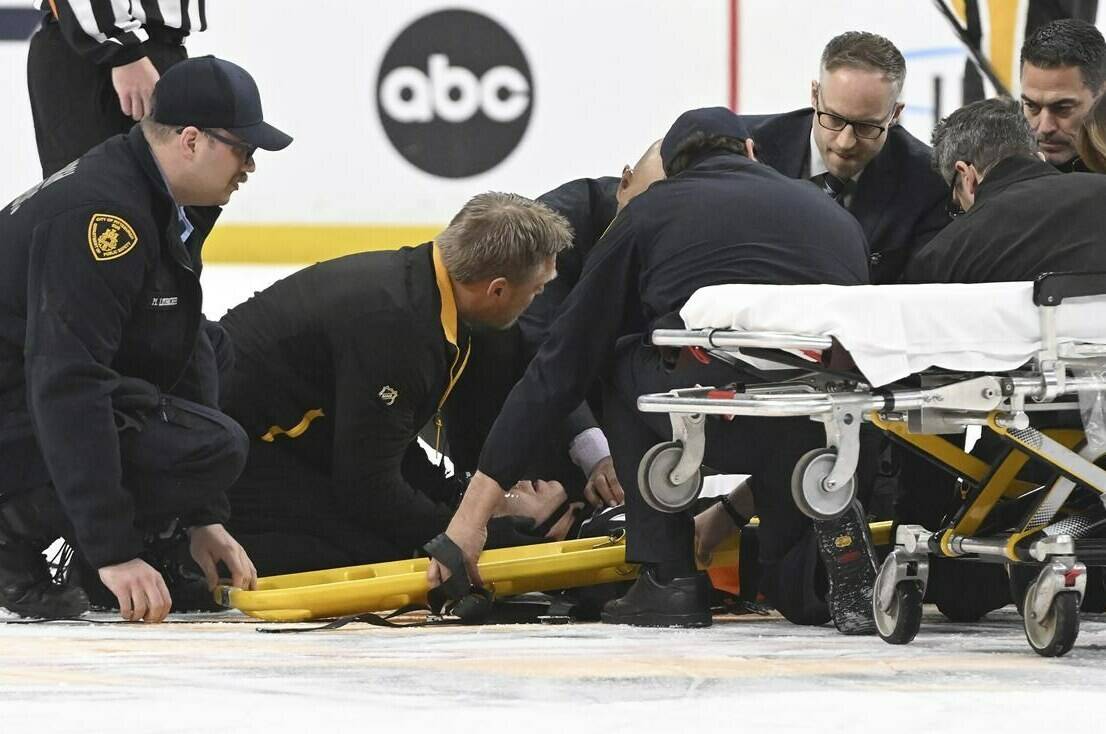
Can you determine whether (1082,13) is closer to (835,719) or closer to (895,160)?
(895,160)

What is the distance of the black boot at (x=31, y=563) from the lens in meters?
3.01

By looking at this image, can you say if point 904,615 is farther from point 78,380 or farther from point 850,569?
point 78,380

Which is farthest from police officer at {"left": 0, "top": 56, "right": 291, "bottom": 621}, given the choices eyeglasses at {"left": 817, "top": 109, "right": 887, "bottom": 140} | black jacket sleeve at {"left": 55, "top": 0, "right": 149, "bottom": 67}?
eyeglasses at {"left": 817, "top": 109, "right": 887, "bottom": 140}

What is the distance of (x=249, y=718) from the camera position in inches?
73.0

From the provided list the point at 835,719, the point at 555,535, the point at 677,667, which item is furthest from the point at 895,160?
the point at 835,719

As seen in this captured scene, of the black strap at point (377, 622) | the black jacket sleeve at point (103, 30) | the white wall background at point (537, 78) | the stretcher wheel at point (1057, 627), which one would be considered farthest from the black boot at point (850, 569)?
the white wall background at point (537, 78)

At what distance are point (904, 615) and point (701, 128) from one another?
0.97 meters

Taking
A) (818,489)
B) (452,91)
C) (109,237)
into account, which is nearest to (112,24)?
(109,237)

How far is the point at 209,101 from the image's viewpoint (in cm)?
301

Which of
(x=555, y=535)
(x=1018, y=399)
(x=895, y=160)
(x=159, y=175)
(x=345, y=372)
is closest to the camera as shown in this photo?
(x=1018, y=399)

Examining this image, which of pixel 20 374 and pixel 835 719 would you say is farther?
pixel 20 374

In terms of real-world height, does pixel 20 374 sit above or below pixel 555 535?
above

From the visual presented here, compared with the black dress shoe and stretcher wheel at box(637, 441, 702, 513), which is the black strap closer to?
the black dress shoe

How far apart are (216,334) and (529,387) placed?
2.08ft
